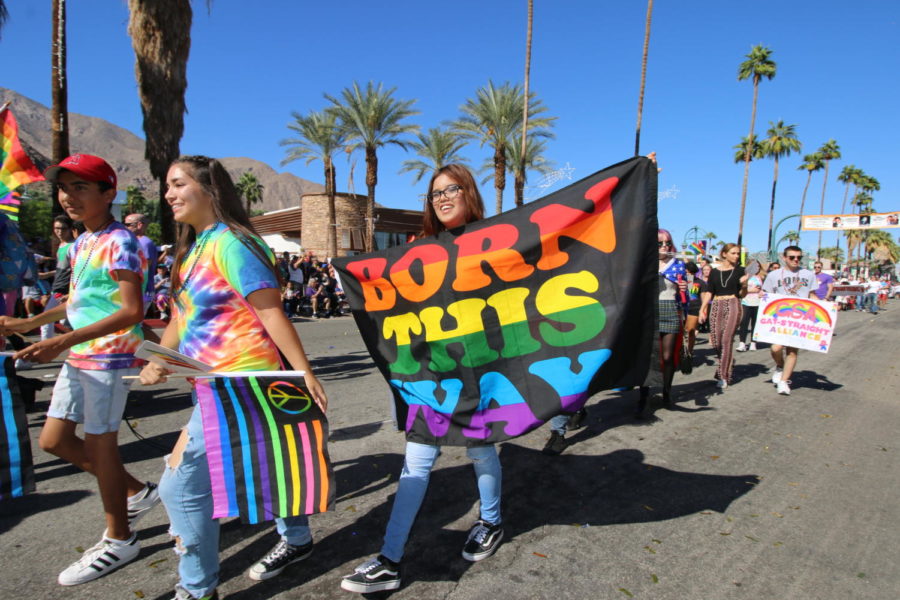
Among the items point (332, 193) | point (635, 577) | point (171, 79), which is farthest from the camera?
point (332, 193)

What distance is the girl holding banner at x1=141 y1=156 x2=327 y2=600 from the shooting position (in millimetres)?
2109

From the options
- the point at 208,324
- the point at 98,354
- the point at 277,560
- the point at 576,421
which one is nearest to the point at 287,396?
the point at 208,324

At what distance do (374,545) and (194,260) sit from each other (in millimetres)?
1737

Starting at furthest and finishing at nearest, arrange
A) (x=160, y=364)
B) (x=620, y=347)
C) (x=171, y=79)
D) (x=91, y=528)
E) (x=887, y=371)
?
(x=171, y=79), (x=887, y=371), (x=91, y=528), (x=620, y=347), (x=160, y=364)

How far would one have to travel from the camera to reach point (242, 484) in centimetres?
218

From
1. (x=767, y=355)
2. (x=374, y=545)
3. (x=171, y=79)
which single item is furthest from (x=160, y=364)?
(x=171, y=79)

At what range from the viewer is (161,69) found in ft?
38.6

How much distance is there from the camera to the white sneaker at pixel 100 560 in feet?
8.04

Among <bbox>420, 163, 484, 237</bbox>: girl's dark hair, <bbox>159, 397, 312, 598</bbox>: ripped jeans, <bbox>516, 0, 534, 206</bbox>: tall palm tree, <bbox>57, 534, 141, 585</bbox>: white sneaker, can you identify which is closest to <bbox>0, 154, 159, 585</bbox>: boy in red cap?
<bbox>57, 534, 141, 585</bbox>: white sneaker

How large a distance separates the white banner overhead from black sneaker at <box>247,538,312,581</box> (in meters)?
61.9

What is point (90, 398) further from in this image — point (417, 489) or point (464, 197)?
point (464, 197)

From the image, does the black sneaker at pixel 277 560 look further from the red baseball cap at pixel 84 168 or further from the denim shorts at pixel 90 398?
the red baseball cap at pixel 84 168

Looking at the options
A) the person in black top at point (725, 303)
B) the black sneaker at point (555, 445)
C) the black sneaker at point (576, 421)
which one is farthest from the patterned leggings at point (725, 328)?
the black sneaker at point (555, 445)

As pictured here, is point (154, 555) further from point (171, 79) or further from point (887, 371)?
point (171, 79)
